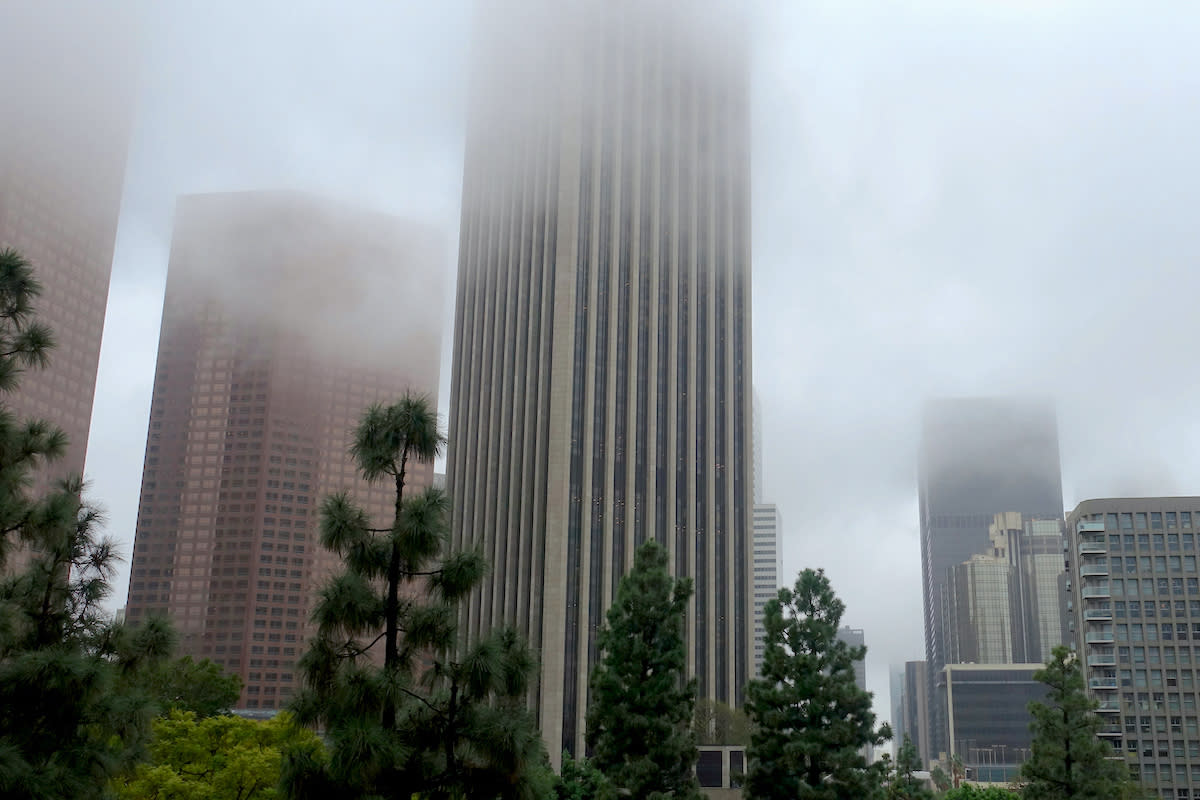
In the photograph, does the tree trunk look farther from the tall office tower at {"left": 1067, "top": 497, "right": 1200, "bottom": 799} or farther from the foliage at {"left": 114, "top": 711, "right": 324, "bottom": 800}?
the tall office tower at {"left": 1067, "top": 497, "right": 1200, "bottom": 799}

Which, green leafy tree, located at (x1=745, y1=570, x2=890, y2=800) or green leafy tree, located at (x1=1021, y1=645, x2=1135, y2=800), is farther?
green leafy tree, located at (x1=1021, y1=645, x2=1135, y2=800)

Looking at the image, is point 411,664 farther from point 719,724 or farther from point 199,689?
point 719,724

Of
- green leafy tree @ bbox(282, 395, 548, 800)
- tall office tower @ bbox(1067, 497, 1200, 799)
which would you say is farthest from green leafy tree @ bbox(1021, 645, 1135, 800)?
tall office tower @ bbox(1067, 497, 1200, 799)

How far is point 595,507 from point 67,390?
396ft

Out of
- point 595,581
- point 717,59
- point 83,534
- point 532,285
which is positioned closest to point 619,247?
point 532,285

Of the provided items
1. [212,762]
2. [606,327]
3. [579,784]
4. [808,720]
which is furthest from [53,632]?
[606,327]

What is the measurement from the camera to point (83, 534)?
2606cm

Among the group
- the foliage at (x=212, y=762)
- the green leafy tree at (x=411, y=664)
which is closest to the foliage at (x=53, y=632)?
the green leafy tree at (x=411, y=664)

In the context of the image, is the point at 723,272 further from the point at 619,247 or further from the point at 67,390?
the point at 67,390

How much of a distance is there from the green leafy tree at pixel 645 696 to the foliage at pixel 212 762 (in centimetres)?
1062

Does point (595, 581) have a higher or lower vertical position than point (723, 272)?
lower

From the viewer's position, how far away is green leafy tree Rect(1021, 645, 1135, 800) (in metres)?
47.2

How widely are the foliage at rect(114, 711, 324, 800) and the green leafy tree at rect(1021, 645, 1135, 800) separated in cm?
2978

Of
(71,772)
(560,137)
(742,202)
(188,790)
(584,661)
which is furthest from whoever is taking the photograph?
(742,202)
